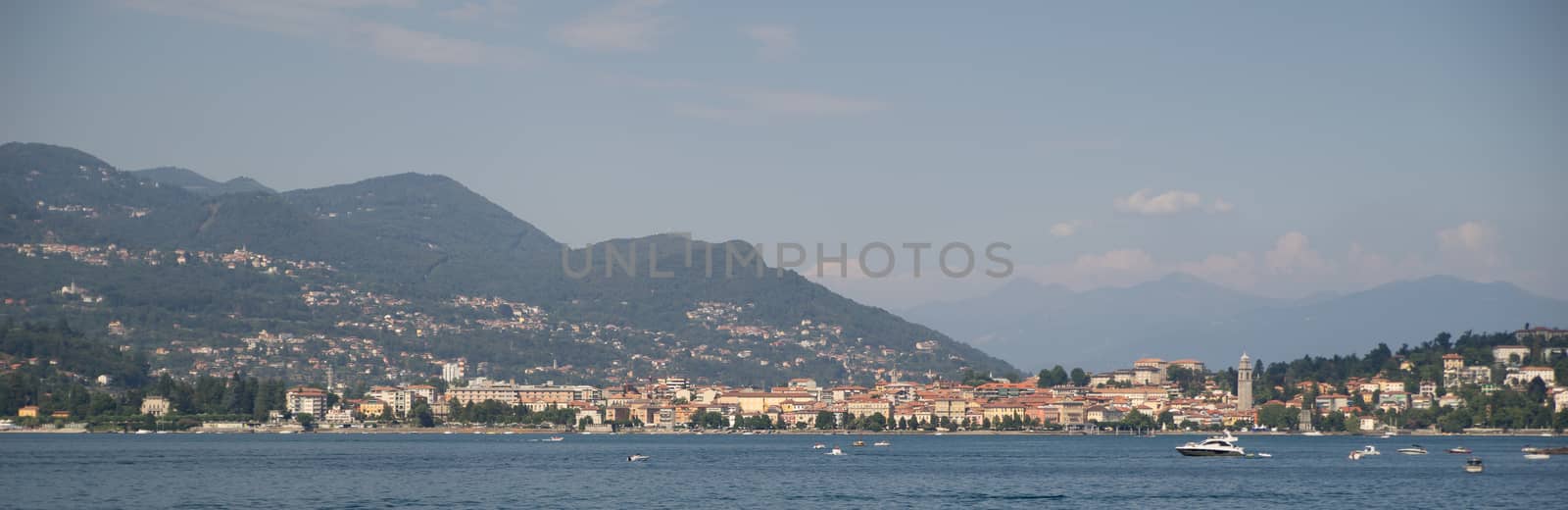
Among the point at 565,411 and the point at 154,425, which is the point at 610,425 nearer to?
the point at 565,411

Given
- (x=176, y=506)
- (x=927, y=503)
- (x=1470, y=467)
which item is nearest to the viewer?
(x=176, y=506)

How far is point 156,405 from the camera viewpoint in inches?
6496

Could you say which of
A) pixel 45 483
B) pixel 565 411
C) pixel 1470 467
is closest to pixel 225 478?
pixel 45 483

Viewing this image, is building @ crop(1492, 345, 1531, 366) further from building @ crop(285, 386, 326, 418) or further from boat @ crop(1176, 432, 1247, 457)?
building @ crop(285, 386, 326, 418)

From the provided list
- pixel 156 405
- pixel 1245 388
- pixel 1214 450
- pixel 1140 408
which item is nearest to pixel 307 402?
pixel 156 405

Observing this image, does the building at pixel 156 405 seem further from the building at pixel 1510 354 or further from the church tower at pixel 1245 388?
the building at pixel 1510 354

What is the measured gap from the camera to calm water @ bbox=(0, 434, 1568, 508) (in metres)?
62.8

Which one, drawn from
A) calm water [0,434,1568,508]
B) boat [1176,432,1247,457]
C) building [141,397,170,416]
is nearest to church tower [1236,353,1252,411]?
calm water [0,434,1568,508]

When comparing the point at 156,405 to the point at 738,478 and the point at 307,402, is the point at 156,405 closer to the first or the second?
the point at 307,402

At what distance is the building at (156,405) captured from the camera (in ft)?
537

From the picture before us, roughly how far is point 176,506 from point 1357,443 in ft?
313

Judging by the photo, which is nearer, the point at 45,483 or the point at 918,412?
the point at 45,483

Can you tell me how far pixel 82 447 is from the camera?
365 feet

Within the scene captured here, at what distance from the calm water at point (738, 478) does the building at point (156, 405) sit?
4352cm
